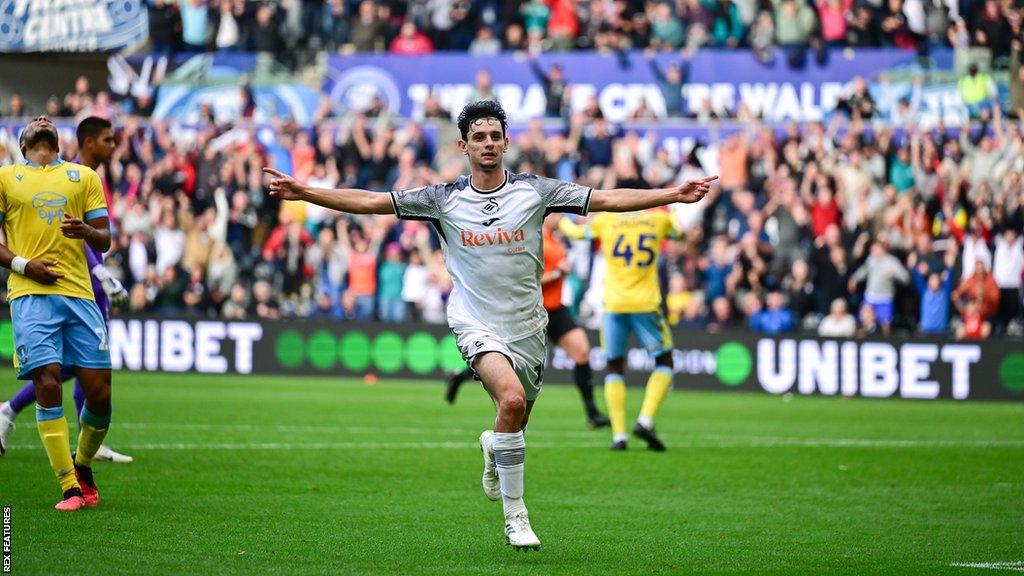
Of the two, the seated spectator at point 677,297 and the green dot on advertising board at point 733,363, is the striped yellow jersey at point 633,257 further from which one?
the green dot on advertising board at point 733,363

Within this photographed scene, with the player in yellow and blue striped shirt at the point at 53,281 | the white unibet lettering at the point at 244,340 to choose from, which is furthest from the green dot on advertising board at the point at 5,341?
the player in yellow and blue striped shirt at the point at 53,281

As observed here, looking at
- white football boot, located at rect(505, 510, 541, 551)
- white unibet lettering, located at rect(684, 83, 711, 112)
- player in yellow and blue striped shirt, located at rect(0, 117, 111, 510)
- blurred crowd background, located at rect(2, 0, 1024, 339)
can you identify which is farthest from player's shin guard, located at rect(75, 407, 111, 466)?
white unibet lettering, located at rect(684, 83, 711, 112)

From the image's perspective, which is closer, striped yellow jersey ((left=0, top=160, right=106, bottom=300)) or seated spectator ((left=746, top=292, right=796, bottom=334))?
striped yellow jersey ((left=0, top=160, right=106, bottom=300))

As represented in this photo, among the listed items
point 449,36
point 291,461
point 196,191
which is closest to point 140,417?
point 291,461

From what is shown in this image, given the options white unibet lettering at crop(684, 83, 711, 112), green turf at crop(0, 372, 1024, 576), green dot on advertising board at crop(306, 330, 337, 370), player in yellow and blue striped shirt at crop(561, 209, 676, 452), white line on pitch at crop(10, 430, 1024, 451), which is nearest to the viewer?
green turf at crop(0, 372, 1024, 576)

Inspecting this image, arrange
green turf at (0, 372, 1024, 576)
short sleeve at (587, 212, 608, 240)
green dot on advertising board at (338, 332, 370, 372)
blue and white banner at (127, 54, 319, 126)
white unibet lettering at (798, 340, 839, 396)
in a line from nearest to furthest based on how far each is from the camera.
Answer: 1. green turf at (0, 372, 1024, 576)
2. short sleeve at (587, 212, 608, 240)
3. white unibet lettering at (798, 340, 839, 396)
4. green dot on advertising board at (338, 332, 370, 372)
5. blue and white banner at (127, 54, 319, 126)

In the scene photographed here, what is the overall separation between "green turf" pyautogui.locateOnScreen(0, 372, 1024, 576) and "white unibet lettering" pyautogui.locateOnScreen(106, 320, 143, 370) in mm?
7345

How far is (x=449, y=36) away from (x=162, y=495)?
20.5 m

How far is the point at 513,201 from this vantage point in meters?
8.94

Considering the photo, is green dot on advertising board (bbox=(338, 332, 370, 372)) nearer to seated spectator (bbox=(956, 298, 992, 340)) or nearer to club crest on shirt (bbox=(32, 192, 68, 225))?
seated spectator (bbox=(956, 298, 992, 340))

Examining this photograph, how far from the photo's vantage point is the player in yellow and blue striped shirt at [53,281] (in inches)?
387

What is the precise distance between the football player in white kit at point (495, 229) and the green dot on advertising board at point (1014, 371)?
14.8 m

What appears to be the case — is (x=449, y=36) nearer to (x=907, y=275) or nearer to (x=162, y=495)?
(x=907, y=275)

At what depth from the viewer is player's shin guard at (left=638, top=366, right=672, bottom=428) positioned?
592 inches
